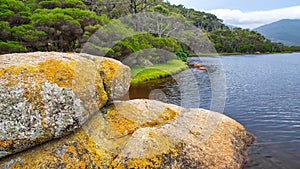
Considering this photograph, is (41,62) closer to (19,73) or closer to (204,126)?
(19,73)

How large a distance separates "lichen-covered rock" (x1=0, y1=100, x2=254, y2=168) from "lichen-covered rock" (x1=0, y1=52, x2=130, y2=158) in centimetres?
39

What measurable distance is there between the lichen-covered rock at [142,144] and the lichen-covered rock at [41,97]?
15.2 inches

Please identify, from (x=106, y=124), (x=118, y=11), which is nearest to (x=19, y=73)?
(x=106, y=124)

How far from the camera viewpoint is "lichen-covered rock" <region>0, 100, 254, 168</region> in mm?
5539

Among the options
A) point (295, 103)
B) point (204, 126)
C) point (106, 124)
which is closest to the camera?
point (106, 124)

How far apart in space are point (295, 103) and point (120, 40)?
64.5ft

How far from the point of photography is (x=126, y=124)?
691 centimetres

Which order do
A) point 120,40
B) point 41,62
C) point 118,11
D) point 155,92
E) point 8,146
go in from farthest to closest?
point 118,11 → point 120,40 → point 155,92 → point 41,62 → point 8,146

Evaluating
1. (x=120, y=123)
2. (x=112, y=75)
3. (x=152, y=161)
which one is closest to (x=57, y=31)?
(x=112, y=75)

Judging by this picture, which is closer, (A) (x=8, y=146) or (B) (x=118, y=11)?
(A) (x=8, y=146)

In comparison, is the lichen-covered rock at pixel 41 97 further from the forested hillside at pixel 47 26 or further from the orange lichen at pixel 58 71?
the forested hillside at pixel 47 26

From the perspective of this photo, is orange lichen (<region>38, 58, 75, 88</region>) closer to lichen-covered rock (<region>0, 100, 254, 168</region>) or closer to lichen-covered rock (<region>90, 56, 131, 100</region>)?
lichen-covered rock (<region>90, 56, 131, 100</region>)

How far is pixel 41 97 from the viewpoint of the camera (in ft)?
17.0

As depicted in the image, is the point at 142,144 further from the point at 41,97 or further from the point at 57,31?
the point at 57,31
